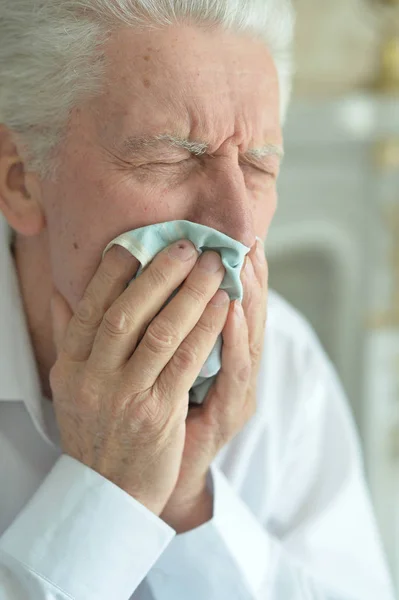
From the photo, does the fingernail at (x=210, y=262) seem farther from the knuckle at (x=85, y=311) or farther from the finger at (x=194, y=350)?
the knuckle at (x=85, y=311)

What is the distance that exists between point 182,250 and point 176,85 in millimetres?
219

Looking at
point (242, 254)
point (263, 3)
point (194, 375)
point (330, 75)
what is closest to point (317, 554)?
point (194, 375)

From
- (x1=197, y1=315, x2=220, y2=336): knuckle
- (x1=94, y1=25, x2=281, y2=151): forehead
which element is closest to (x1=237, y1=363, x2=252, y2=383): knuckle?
(x1=197, y1=315, x2=220, y2=336): knuckle

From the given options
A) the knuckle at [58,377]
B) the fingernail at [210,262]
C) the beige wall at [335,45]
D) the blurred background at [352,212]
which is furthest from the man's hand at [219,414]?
the beige wall at [335,45]

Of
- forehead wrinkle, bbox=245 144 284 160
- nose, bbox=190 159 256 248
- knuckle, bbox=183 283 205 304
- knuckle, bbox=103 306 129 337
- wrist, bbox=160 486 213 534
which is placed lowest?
wrist, bbox=160 486 213 534

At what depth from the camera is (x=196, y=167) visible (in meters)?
1.03

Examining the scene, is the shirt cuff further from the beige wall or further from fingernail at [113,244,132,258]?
the beige wall

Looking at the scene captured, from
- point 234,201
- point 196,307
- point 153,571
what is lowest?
point 153,571

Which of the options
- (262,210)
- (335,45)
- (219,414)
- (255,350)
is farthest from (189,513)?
(335,45)

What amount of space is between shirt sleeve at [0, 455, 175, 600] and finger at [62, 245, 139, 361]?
189 mm

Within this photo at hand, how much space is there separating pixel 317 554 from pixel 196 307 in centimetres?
63

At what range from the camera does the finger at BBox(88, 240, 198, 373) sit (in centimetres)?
95

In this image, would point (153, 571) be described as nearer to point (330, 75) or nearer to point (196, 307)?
point (196, 307)

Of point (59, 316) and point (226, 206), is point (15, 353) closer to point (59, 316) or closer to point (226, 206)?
point (59, 316)
